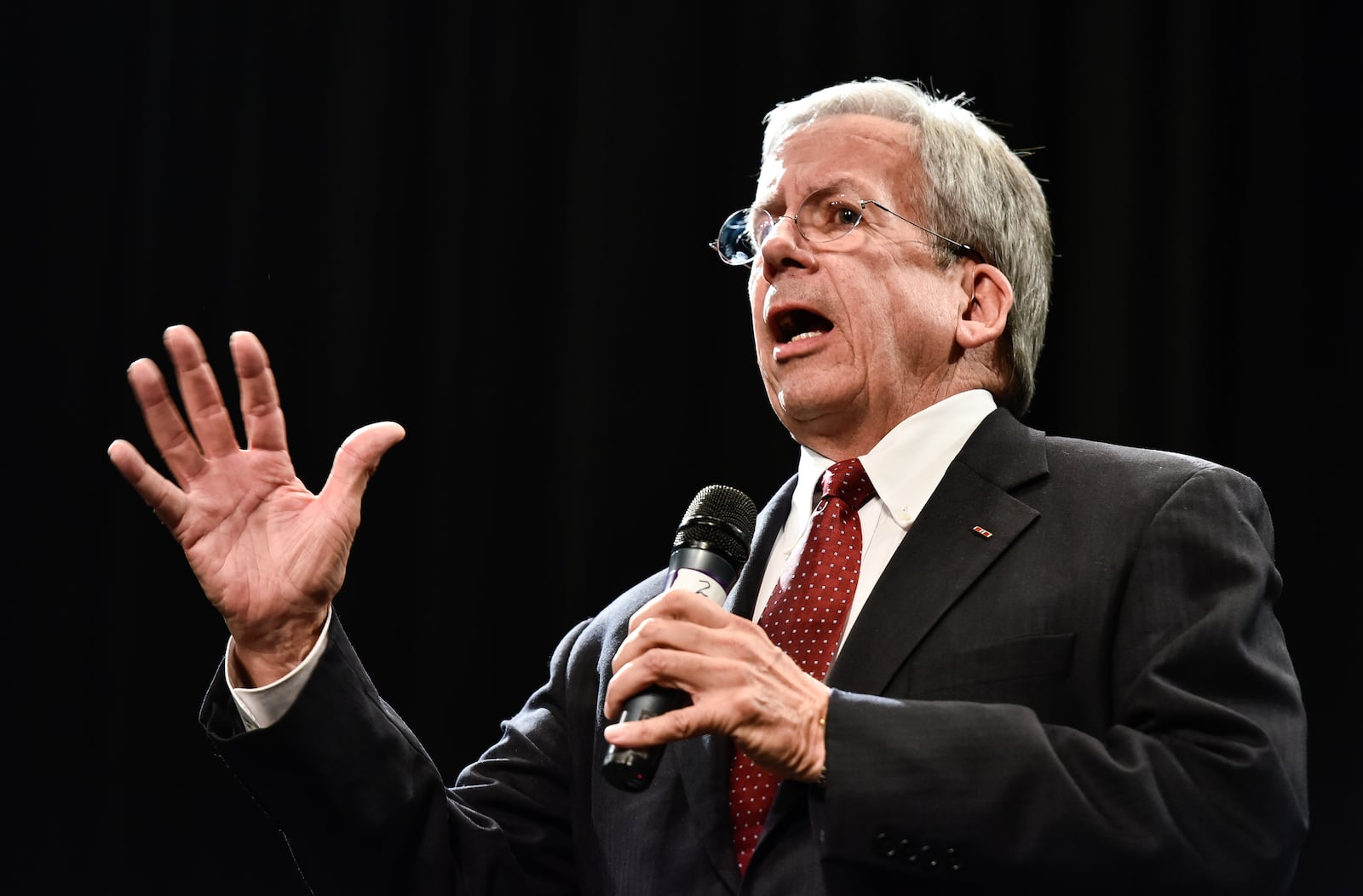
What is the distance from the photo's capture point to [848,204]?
1.90 metres

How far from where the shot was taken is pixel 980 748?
120 cm

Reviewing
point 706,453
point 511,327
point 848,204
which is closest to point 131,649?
point 511,327

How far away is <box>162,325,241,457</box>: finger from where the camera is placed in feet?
4.61

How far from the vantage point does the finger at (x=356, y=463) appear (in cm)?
146

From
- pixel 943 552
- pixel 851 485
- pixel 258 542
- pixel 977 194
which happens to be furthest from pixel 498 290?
pixel 943 552

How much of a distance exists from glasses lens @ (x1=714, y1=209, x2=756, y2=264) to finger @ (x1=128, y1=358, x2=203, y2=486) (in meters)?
1.00

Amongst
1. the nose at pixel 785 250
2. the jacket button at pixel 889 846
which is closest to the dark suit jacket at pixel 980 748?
the jacket button at pixel 889 846

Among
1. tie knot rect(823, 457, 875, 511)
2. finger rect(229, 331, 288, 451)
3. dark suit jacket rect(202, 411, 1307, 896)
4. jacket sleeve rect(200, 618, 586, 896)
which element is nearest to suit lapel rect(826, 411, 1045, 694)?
dark suit jacket rect(202, 411, 1307, 896)

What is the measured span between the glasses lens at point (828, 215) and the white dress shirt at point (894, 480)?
311 mm

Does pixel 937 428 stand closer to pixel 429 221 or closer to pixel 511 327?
pixel 511 327

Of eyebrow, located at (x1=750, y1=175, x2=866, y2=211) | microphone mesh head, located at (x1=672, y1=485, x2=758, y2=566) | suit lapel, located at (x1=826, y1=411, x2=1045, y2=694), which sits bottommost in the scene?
suit lapel, located at (x1=826, y1=411, x2=1045, y2=694)

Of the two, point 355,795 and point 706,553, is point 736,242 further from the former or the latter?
point 355,795

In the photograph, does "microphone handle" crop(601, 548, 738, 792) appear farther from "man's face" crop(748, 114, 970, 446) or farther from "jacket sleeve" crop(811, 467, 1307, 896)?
"man's face" crop(748, 114, 970, 446)

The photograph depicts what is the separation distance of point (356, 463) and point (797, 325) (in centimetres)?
73
